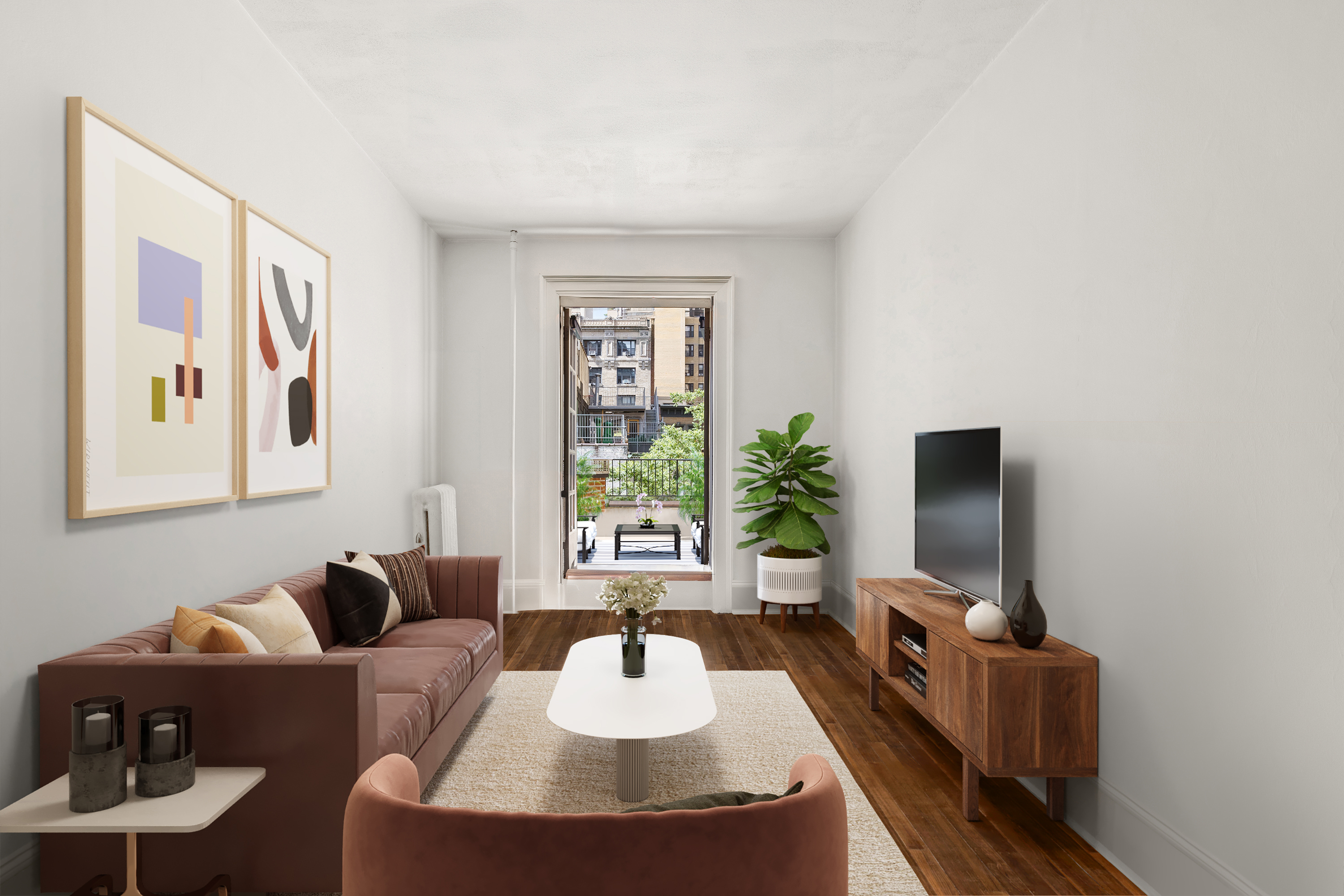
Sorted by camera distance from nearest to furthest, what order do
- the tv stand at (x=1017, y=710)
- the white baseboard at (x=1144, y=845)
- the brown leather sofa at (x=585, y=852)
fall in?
the brown leather sofa at (x=585, y=852), the white baseboard at (x=1144, y=845), the tv stand at (x=1017, y=710)

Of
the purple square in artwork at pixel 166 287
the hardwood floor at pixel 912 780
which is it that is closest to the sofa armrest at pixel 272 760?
the purple square in artwork at pixel 166 287

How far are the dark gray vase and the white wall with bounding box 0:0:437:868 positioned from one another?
292cm

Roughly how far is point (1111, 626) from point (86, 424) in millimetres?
3183

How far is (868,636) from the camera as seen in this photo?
11.6 feet

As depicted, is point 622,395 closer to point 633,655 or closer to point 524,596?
point 524,596

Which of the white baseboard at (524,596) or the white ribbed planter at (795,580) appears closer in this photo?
the white ribbed planter at (795,580)

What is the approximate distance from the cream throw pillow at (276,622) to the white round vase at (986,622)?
2.37 metres

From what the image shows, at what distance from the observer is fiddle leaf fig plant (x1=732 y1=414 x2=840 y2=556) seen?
5043 millimetres

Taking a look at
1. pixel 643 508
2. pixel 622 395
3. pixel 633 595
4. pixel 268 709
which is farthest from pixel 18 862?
pixel 622 395

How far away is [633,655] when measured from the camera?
114 inches

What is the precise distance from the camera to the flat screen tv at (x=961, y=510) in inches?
108

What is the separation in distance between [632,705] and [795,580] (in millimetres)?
2788

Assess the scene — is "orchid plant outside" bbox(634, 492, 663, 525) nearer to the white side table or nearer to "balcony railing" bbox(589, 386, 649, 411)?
the white side table

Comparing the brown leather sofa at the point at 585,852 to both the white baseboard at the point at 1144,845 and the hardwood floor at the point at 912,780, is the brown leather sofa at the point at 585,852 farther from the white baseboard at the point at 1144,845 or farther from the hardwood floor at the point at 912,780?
the white baseboard at the point at 1144,845
